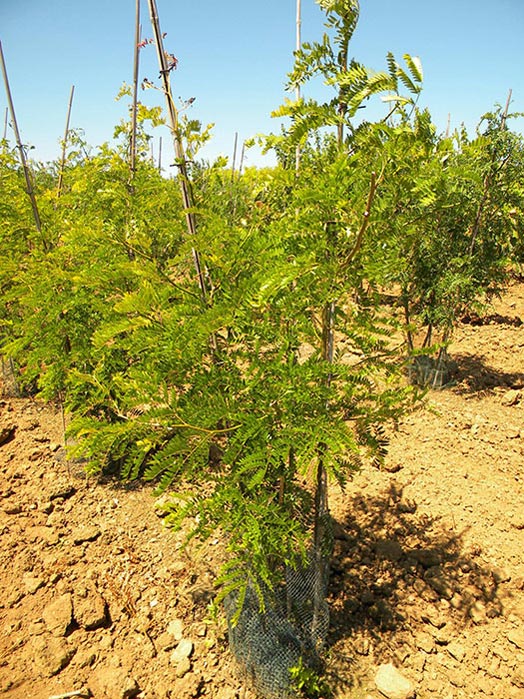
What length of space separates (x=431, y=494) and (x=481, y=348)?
447cm

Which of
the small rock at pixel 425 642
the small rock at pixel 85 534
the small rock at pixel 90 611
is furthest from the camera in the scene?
the small rock at pixel 85 534

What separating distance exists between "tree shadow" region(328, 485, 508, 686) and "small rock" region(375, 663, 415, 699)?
112 millimetres

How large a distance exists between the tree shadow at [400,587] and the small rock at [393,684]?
0.37ft

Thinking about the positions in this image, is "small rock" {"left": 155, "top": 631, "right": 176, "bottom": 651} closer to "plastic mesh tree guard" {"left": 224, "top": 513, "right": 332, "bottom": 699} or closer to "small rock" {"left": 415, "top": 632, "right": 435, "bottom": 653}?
"plastic mesh tree guard" {"left": 224, "top": 513, "right": 332, "bottom": 699}

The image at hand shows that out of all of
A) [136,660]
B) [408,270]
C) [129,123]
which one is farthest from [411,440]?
[129,123]

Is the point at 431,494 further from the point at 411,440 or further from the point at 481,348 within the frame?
the point at 481,348

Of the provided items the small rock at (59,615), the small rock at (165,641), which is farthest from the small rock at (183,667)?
the small rock at (59,615)

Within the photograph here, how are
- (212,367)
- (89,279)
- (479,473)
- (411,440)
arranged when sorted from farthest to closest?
1. (411,440)
2. (479,473)
3. (89,279)
4. (212,367)

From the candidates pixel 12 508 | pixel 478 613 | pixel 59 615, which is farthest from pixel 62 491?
pixel 478 613

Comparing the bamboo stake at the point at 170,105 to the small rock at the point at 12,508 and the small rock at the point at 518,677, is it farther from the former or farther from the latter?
the small rock at the point at 12,508

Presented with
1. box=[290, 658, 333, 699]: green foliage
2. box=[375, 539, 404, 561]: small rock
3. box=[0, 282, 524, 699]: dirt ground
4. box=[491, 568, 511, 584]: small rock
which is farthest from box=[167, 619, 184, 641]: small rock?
box=[491, 568, 511, 584]: small rock

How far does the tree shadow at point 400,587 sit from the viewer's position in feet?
9.25

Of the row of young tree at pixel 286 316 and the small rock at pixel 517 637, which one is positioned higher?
the row of young tree at pixel 286 316

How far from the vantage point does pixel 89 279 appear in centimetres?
244
